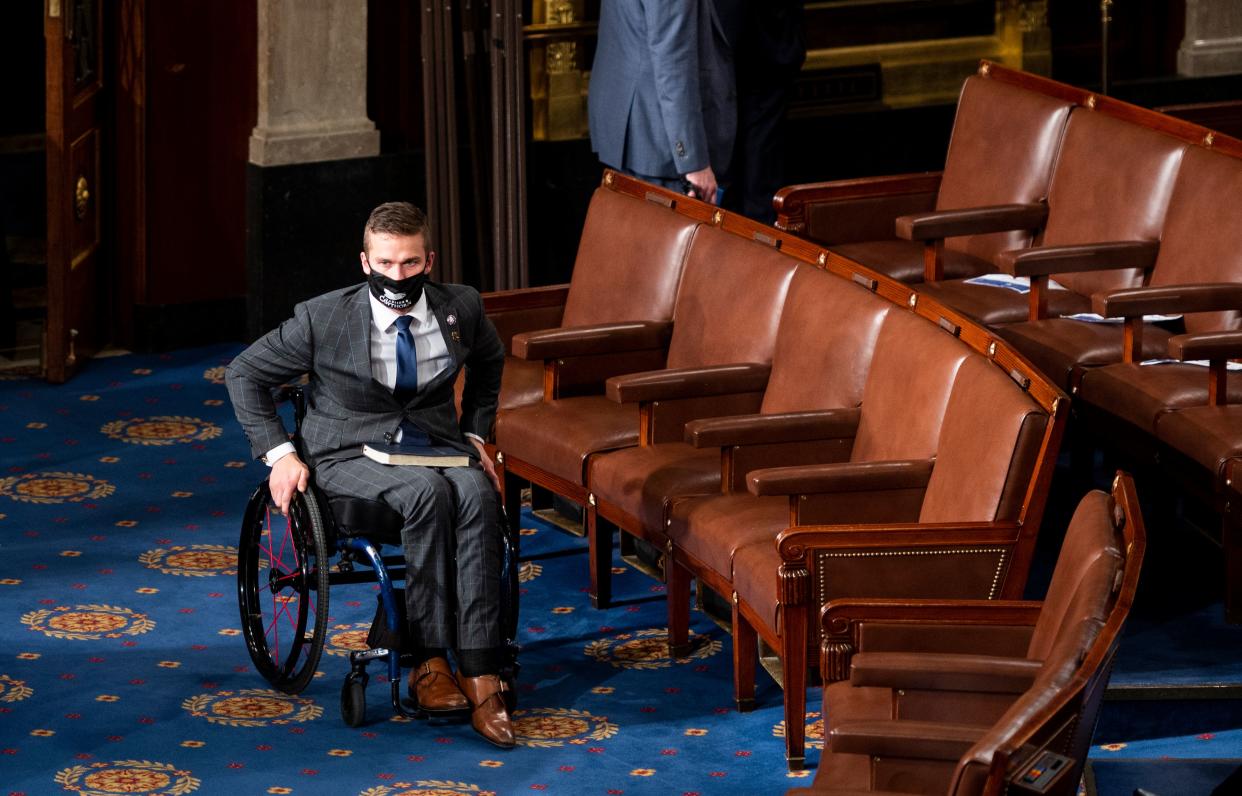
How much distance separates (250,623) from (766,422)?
4.05ft

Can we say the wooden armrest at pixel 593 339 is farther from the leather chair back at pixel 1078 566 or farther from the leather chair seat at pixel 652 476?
the leather chair back at pixel 1078 566

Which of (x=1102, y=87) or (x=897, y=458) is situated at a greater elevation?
(x=1102, y=87)

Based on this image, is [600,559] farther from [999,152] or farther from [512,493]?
[999,152]

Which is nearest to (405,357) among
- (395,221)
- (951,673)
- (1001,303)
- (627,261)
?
(395,221)

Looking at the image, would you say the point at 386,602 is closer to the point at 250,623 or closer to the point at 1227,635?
the point at 250,623

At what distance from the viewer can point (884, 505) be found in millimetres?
4207

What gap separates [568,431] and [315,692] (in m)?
0.97

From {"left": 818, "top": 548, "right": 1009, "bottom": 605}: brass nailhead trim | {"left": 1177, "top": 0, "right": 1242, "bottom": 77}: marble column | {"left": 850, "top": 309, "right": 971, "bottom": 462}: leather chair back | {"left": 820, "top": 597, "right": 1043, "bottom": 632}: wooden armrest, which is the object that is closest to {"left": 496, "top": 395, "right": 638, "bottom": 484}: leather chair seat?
{"left": 850, "top": 309, "right": 971, "bottom": 462}: leather chair back

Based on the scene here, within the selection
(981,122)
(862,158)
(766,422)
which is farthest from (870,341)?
(862,158)

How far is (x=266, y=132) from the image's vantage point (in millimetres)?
7277

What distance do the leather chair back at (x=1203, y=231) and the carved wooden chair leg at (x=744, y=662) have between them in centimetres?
166

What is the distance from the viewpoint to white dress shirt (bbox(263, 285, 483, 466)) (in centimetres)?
442

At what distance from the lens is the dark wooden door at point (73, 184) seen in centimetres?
684

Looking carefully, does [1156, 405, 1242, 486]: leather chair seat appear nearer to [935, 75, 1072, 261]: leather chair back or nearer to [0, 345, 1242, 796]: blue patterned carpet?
[0, 345, 1242, 796]: blue patterned carpet
